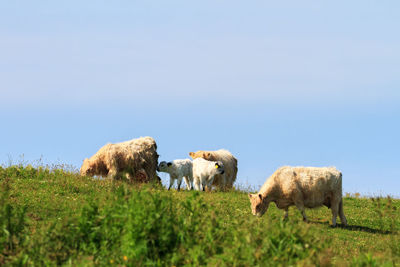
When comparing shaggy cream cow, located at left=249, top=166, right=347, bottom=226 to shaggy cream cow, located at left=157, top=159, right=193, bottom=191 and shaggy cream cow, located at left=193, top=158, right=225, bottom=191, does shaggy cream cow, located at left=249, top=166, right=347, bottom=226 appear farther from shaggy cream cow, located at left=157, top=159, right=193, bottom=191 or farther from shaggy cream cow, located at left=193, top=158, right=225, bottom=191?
shaggy cream cow, located at left=157, top=159, right=193, bottom=191

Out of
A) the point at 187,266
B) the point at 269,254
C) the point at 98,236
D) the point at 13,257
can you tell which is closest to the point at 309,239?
the point at 269,254

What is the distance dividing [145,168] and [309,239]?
15437 millimetres

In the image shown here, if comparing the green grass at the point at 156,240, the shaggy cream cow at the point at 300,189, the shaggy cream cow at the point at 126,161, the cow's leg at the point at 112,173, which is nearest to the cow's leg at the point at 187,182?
Answer: the shaggy cream cow at the point at 126,161

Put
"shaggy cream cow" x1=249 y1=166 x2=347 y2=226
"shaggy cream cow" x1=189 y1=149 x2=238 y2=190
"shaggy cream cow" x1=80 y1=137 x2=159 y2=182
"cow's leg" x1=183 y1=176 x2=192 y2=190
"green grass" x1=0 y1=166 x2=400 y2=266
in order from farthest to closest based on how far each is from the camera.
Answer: "shaggy cream cow" x1=189 y1=149 x2=238 y2=190 → "cow's leg" x1=183 y1=176 x2=192 y2=190 → "shaggy cream cow" x1=80 y1=137 x2=159 y2=182 → "shaggy cream cow" x1=249 y1=166 x2=347 y2=226 → "green grass" x1=0 y1=166 x2=400 y2=266

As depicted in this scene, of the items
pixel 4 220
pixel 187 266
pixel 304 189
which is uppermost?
pixel 304 189

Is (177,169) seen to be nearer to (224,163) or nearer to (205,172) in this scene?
(205,172)

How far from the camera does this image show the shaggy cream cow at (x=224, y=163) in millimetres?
25000

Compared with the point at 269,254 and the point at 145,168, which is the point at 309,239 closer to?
the point at 269,254

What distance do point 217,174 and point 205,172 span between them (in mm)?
1905

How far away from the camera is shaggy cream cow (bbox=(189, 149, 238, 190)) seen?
82.0 ft

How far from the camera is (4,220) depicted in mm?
9625

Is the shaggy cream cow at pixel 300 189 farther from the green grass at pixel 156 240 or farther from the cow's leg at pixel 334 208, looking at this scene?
the green grass at pixel 156 240

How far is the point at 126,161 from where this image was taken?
23.1 meters

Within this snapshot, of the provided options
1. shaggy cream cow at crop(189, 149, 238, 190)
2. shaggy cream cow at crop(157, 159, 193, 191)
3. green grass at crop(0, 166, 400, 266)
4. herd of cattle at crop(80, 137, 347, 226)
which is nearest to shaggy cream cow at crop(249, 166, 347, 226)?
herd of cattle at crop(80, 137, 347, 226)
